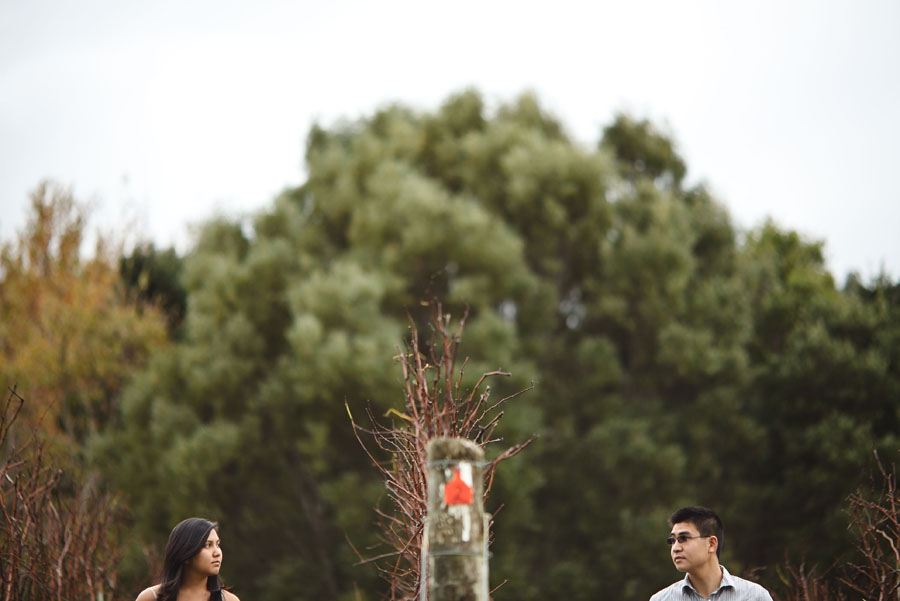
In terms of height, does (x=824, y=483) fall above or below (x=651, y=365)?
below

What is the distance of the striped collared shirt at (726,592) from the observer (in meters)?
3.75

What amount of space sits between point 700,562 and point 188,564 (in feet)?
7.46

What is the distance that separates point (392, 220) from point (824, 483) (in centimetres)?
788

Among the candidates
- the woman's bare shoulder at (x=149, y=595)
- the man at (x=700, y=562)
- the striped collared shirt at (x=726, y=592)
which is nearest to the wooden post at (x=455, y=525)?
the striped collared shirt at (x=726, y=592)

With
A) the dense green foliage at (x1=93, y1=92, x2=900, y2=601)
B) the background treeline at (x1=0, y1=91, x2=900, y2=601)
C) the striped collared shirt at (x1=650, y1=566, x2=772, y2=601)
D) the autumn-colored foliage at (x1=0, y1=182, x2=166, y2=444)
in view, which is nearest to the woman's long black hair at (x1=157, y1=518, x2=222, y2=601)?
the striped collared shirt at (x1=650, y1=566, x2=772, y2=601)

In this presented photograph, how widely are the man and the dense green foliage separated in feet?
28.3

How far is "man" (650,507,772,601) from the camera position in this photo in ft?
12.6

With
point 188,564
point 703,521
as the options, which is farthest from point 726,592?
point 188,564

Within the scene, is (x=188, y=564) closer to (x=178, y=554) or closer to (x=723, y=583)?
(x=178, y=554)

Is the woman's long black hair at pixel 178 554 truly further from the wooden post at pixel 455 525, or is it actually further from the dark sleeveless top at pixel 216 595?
the wooden post at pixel 455 525

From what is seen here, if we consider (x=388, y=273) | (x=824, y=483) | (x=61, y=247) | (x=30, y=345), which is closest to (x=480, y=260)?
(x=388, y=273)

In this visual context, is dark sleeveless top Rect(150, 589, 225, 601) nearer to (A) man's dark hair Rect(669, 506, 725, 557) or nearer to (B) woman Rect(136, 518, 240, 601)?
(B) woman Rect(136, 518, 240, 601)

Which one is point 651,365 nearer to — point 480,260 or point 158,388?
point 480,260

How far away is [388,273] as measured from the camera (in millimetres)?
14141
